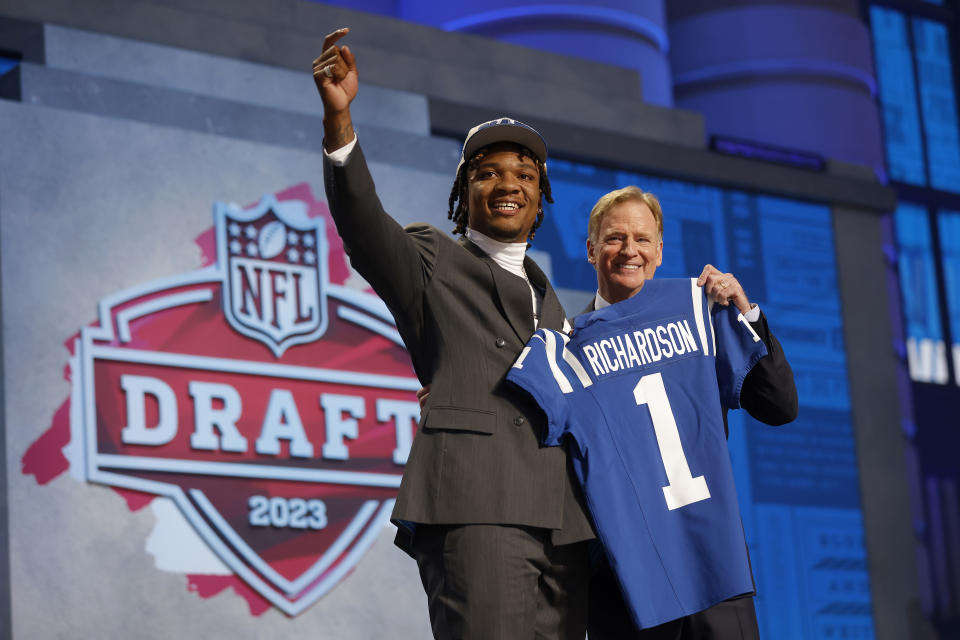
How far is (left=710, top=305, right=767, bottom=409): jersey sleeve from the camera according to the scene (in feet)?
6.98

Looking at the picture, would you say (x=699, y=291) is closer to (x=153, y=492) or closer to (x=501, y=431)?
(x=501, y=431)

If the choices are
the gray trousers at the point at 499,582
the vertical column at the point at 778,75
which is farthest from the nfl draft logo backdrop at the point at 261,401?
the vertical column at the point at 778,75

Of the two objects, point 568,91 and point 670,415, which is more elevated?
point 568,91

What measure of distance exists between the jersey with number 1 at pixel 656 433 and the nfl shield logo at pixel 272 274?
3867 millimetres

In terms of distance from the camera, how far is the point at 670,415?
2.08m

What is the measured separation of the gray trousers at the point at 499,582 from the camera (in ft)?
6.02

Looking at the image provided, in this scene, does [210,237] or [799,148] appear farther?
[799,148]

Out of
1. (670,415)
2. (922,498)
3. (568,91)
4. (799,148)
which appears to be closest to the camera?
(670,415)

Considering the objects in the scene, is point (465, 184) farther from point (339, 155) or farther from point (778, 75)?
point (778, 75)

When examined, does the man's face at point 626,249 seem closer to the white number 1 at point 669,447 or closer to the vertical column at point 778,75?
the white number 1 at point 669,447

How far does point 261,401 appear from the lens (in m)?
5.77

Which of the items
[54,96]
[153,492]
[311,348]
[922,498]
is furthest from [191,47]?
[922,498]

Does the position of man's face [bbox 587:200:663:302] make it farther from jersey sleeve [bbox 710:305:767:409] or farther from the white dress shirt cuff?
the white dress shirt cuff

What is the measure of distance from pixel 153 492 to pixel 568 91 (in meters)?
3.79
